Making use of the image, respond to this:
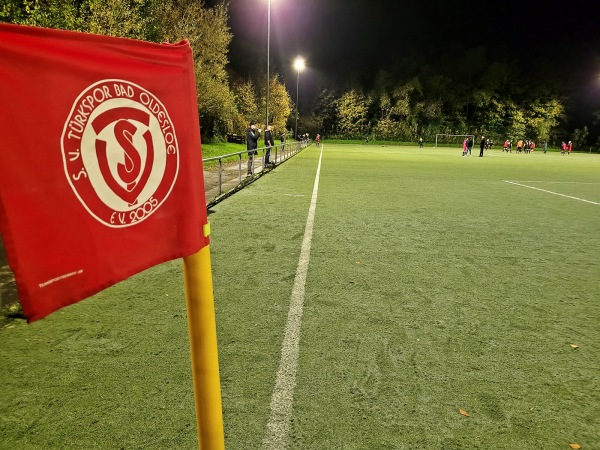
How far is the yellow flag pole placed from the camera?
148 cm

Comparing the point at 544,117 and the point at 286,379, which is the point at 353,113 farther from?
the point at 286,379

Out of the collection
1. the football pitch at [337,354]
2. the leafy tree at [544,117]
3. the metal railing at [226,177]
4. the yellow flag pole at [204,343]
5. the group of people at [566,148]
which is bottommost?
the group of people at [566,148]

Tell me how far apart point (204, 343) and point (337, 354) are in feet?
6.94

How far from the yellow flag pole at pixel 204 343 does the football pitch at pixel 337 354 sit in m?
0.97

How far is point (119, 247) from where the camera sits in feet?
4.12

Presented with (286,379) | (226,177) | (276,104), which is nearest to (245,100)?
(276,104)

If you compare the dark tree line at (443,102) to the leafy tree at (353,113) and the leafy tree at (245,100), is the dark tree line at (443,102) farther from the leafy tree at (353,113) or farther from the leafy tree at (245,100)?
the leafy tree at (245,100)

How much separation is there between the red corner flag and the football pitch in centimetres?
165

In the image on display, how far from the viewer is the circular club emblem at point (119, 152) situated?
3.65ft

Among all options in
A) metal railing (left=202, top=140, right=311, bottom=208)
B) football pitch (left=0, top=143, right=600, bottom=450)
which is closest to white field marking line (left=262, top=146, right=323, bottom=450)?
football pitch (left=0, top=143, right=600, bottom=450)

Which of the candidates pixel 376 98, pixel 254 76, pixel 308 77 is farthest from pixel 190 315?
pixel 308 77

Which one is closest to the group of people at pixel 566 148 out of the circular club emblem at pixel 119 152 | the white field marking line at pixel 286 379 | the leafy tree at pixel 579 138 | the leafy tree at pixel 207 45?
the leafy tree at pixel 579 138

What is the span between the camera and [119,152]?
1.20 m

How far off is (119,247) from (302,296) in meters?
3.52
